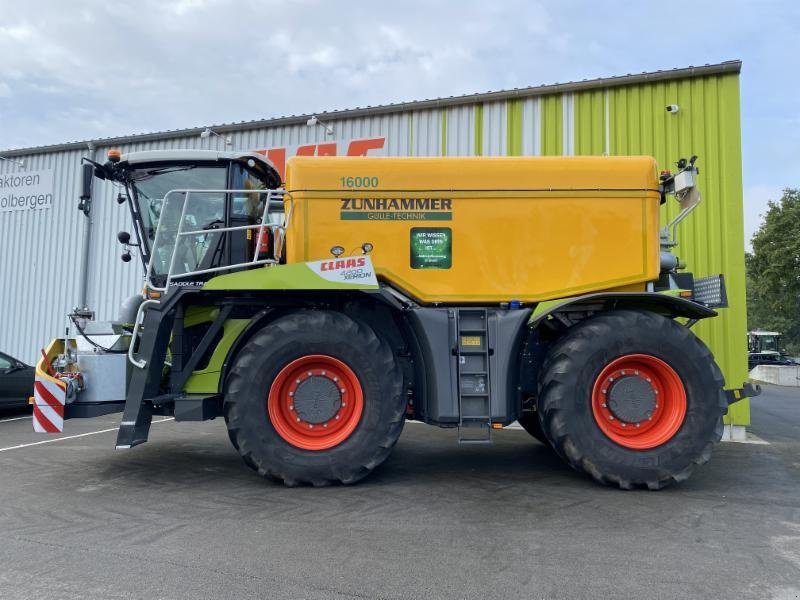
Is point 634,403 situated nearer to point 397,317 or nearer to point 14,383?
point 397,317

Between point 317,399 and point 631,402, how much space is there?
290 centimetres

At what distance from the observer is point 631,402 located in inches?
209

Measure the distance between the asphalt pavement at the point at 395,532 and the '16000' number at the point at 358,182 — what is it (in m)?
2.88

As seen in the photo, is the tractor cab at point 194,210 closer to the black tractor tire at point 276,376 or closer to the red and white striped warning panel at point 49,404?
the black tractor tire at point 276,376

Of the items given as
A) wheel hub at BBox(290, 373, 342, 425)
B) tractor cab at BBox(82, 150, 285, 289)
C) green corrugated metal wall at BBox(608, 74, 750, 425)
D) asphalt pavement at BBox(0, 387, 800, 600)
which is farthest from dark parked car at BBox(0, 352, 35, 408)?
green corrugated metal wall at BBox(608, 74, 750, 425)

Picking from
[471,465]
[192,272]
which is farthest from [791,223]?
[192,272]

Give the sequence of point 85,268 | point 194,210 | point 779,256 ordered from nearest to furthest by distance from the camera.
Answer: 1. point 194,210
2. point 85,268
3. point 779,256

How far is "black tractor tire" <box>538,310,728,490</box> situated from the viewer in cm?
514

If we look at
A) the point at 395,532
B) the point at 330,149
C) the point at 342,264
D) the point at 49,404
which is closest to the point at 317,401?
the point at 342,264

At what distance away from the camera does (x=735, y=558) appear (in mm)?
3652

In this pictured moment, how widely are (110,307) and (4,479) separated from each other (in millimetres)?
7469

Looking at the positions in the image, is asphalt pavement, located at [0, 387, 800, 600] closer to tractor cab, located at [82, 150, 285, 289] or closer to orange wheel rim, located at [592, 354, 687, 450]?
orange wheel rim, located at [592, 354, 687, 450]

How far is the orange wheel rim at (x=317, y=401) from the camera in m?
5.29

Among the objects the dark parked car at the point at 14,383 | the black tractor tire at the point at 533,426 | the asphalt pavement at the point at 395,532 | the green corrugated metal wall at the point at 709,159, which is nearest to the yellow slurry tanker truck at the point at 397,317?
the asphalt pavement at the point at 395,532
